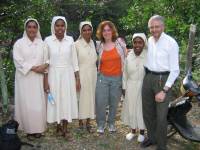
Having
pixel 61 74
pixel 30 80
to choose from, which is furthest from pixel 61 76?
pixel 30 80

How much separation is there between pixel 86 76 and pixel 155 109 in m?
1.24

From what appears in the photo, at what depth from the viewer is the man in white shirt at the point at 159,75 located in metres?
5.99

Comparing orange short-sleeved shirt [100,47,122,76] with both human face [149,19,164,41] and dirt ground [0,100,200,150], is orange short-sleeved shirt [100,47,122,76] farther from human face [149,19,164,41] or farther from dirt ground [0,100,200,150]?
dirt ground [0,100,200,150]

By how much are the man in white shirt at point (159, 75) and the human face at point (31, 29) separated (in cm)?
169

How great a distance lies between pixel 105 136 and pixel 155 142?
2.99 feet

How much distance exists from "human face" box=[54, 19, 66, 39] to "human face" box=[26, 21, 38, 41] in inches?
11.7

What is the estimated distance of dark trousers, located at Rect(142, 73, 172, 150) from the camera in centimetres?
614

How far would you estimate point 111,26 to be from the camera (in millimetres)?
6840

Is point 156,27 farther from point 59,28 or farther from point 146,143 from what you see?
point 146,143

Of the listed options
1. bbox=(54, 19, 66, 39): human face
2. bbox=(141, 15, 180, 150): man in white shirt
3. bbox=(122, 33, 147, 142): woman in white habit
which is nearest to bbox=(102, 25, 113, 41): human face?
bbox=(122, 33, 147, 142): woman in white habit

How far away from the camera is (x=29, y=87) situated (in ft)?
21.8

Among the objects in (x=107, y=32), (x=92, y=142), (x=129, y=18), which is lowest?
(x=92, y=142)

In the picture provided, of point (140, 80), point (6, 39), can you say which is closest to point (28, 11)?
point (6, 39)

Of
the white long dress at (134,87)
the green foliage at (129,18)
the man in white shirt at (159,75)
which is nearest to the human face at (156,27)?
the man in white shirt at (159,75)
